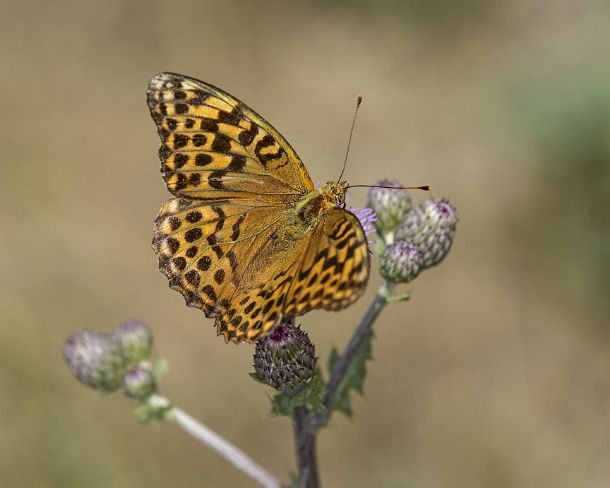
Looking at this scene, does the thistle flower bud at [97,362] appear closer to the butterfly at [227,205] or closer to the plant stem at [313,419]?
the butterfly at [227,205]

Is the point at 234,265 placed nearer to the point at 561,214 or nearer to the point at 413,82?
the point at 561,214

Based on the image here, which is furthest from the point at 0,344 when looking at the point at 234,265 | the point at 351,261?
the point at 351,261

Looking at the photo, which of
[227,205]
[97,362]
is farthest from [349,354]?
[97,362]

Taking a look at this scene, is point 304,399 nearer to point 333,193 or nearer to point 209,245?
point 209,245

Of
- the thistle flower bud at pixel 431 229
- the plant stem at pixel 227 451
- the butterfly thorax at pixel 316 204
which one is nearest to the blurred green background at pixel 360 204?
the plant stem at pixel 227 451

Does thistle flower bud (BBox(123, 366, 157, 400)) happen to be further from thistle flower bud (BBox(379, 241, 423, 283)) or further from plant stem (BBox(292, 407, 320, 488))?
thistle flower bud (BBox(379, 241, 423, 283))
